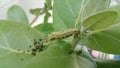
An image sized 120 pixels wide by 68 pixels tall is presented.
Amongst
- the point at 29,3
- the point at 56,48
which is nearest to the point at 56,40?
the point at 56,48

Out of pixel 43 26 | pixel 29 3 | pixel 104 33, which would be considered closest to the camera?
pixel 104 33

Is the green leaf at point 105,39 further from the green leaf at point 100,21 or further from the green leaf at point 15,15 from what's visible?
the green leaf at point 15,15

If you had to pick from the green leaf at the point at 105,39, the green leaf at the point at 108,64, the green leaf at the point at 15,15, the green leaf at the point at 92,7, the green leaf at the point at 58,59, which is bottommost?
the green leaf at the point at 108,64

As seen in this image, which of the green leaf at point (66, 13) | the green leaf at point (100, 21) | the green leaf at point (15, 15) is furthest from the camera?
the green leaf at point (15, 15)

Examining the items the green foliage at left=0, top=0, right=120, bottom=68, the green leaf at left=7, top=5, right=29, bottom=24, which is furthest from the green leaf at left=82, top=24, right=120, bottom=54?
the green leaf at left=7, top=5, right=29, bottom=24

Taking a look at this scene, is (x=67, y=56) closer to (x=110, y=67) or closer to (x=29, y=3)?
(x=110, y=67)

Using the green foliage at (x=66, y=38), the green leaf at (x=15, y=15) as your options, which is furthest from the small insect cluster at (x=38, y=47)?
the green leaf at (x=15, y=15)
